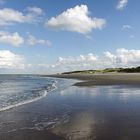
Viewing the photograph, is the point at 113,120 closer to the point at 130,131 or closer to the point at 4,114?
the point at 130,131

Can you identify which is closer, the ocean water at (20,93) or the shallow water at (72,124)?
the shallow water at (72,124)

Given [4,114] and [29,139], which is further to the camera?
[4,114]

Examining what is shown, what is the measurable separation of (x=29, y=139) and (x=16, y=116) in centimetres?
516

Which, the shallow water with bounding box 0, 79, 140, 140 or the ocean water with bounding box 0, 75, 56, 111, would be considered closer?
the shallow water with bounding box 0, 79, 140, 140

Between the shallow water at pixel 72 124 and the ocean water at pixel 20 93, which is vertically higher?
the ocean water at pixel 20 93

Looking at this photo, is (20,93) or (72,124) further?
(20,93)

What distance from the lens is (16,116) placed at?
48.5ft

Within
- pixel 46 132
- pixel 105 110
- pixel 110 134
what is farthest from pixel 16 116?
pixel 110 134

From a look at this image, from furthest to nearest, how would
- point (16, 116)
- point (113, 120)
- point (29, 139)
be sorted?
point (16, 116) → point (113, 120) → point (29, 139)

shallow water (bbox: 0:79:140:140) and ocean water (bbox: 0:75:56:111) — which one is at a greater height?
ocean water (bbox: 0:75:56:111)

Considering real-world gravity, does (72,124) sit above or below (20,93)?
below

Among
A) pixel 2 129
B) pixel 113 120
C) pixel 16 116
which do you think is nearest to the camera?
pixel 2 129

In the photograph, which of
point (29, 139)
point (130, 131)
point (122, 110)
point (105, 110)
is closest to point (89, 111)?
point (105, 110)

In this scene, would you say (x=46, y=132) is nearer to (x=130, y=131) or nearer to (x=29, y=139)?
(x=29, y=139)
